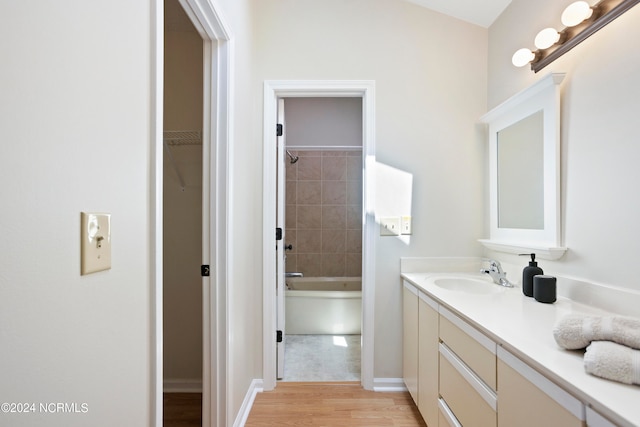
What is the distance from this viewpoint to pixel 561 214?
4.67ft

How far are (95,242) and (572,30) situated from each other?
1961 millimetres

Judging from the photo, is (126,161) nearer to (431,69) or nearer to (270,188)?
(270,188)

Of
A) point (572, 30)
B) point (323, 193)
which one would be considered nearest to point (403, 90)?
point (572, 30)

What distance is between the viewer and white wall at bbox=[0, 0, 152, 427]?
444 millimetres

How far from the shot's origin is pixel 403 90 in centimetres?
213

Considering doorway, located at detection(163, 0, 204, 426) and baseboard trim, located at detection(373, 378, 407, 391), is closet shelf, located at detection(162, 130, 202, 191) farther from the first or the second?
baseboard trim, located at detection(373, 378, 407, 391)

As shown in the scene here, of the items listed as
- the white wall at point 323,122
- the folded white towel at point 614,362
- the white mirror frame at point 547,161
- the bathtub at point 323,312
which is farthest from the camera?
the white wall at point 323,122

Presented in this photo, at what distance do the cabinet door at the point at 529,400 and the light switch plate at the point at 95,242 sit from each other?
3.52ft

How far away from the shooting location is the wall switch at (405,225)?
212 cm

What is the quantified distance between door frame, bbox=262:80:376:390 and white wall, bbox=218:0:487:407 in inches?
1.8

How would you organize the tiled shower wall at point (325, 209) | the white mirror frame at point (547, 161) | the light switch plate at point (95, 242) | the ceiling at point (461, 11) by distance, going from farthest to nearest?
the tiled shower wall at point (325, 209) < the ceiling at point (461, 11) < the white mirror frame at point (547, 161) < the light switch plate at point (95, 242)

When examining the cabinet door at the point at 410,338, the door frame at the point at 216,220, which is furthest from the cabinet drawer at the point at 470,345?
the door frame at the point at 216,220

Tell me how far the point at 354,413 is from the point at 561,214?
1.58 m

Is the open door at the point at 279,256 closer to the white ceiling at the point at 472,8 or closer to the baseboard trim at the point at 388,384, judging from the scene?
the baseboard trim at the point at 388,384
